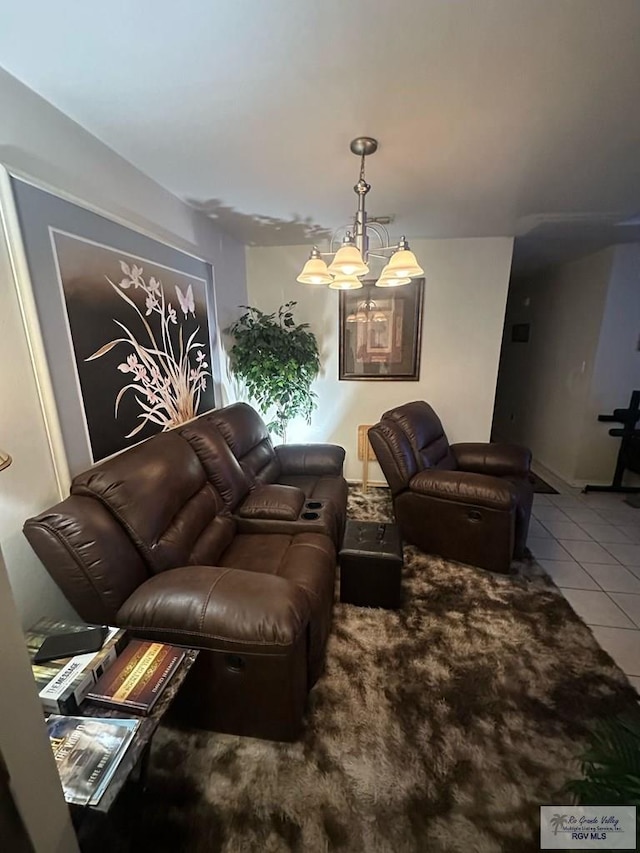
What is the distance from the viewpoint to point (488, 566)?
7.57ft

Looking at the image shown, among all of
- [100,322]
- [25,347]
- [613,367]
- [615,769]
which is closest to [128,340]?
[100,322]

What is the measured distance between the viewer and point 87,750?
2.87 feet

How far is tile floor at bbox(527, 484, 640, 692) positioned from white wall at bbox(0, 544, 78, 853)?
215 centimetres

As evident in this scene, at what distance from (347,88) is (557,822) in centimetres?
251

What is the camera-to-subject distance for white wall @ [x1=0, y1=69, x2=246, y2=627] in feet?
3.95

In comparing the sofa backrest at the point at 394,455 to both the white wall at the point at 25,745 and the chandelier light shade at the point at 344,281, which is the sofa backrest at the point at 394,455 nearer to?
the chandelier light shade at the point at 344,281

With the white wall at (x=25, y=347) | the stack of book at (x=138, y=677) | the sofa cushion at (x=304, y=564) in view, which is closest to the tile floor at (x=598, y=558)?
the sofa cushion at (x=304, y=564)

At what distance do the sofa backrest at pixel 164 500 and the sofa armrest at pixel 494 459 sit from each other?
1.92 m

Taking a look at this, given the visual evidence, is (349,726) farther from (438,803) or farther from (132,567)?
(132,567)

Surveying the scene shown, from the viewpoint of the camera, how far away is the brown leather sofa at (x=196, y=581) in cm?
121

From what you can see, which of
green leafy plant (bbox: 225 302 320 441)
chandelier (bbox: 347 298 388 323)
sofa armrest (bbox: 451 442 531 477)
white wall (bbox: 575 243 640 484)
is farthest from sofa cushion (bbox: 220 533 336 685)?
white wall (bbox: 575 243 640 484)

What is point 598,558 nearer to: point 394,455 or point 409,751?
point 394,455

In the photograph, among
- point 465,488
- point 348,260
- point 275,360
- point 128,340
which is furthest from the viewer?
point 275,360

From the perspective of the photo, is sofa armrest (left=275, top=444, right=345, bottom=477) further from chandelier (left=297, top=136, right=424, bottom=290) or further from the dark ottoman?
chandelier (left=297, top=136, right=424, bottom=290)
